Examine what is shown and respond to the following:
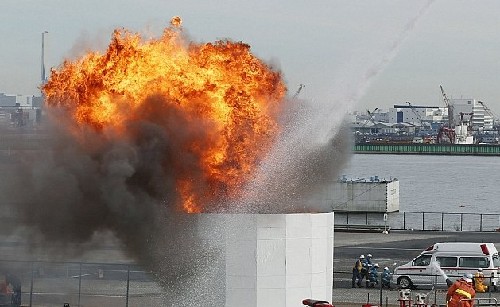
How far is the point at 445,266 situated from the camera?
42.1 m

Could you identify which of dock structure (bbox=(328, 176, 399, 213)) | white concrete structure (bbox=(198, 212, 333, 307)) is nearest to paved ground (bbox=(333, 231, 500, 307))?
white concrete structure (bbox=(198, 212, 333, 307))

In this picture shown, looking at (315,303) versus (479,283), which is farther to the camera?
(479,283)

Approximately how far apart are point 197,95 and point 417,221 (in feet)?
225

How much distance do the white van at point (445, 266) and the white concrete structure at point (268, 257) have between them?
18181 mm

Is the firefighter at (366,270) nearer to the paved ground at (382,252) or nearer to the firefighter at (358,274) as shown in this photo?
the firefighter at (358,274)

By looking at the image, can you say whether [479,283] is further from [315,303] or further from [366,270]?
[315,303]

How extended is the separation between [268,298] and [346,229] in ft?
140

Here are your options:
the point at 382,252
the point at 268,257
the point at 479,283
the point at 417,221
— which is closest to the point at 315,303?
the point at 268,257

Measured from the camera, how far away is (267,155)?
26328 mm

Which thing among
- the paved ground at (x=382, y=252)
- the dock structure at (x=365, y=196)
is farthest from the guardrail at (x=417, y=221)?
the paved ground at (x=382, y=252)

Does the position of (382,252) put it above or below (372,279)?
above

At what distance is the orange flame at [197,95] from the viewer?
26078 mm

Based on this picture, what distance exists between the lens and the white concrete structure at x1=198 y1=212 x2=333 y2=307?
78.8 feet

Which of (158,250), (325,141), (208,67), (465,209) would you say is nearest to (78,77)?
(208,67)
